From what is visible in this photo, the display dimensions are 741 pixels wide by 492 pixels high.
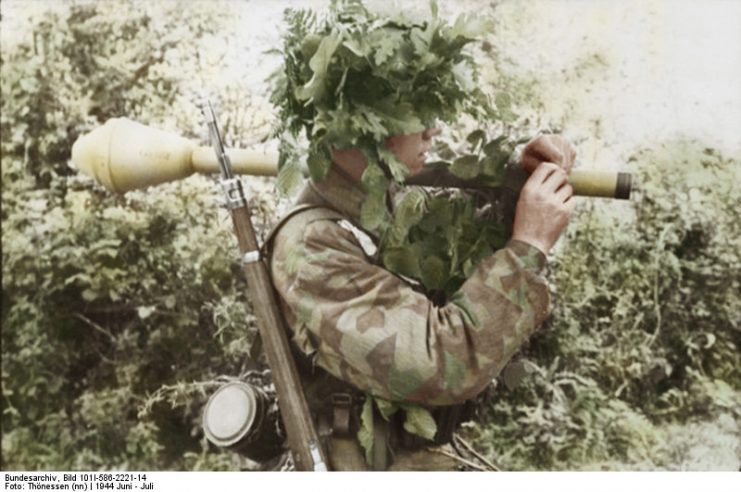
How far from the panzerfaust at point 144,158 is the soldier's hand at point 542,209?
476 millimetres

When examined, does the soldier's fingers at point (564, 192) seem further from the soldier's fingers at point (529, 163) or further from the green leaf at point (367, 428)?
the green leaf at point (367, 428)

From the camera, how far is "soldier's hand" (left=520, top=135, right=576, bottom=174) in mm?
1731

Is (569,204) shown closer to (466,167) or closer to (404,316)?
(466,167)

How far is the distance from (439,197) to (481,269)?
0.54ft

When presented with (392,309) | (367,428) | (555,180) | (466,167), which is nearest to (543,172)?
(555,180)

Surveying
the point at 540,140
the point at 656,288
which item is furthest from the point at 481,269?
the point at 656,288

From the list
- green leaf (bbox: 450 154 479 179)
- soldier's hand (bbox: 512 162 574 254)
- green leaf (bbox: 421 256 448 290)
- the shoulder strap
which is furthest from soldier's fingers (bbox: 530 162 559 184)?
the shoulder strap

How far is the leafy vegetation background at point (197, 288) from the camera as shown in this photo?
181 centimetres

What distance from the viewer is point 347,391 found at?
173cm

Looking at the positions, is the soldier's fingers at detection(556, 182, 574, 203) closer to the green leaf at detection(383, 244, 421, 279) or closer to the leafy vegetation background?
the leafy vegetation background

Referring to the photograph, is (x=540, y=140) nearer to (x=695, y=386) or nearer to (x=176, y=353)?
(x=695, y=386)

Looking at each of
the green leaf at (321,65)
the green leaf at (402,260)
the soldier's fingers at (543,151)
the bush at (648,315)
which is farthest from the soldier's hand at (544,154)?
the green leaf at (321,65)

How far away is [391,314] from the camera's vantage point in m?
1.65
